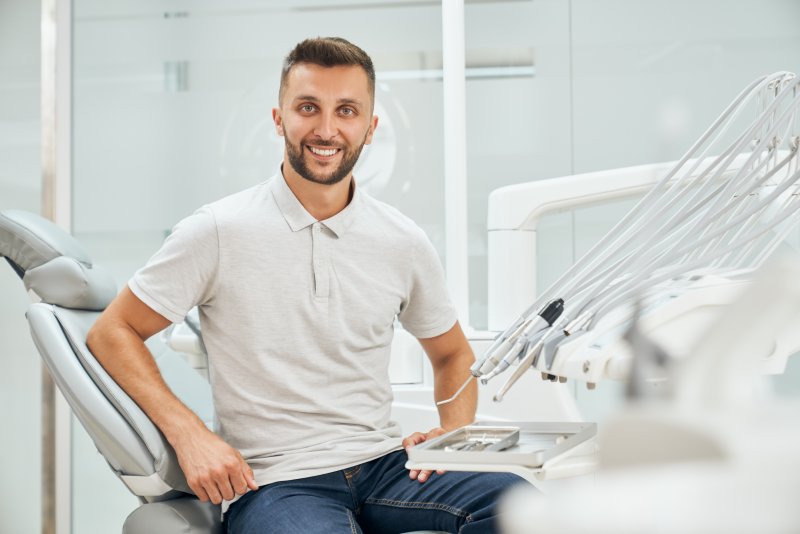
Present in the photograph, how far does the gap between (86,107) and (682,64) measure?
195 centimetres

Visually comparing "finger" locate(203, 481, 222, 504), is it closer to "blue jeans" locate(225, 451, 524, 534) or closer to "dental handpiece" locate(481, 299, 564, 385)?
"blue jeans" locate(225, 451, 524, 534)

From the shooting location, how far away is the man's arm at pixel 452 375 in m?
1.76

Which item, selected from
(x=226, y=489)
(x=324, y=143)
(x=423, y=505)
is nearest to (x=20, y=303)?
(x=324, y=143)

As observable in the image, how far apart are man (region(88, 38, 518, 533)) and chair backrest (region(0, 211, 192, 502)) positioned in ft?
0.11

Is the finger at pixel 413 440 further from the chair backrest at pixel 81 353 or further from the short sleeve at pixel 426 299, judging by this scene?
the chair backrest at pixel 81 353

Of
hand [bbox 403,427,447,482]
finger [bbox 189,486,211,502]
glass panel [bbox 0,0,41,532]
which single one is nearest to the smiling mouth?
hand [bbox 403,427,447,482]

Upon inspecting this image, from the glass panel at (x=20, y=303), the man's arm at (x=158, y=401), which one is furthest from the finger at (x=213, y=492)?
the glass panel at (x=20, y=303)

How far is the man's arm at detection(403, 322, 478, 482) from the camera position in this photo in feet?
5.77

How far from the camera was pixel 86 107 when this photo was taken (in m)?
3.12

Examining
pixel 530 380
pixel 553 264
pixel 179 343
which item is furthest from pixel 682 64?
pixel 179 343

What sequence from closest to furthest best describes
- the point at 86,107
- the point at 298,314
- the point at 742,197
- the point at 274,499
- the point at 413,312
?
the point at 742,197, the point at 274,499, the point at 298,314, the point at 413,312, the point at 86,107

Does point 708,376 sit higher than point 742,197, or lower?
lower

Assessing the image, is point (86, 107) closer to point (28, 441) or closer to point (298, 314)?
point (28, 441)

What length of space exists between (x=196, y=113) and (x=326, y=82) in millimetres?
1481
